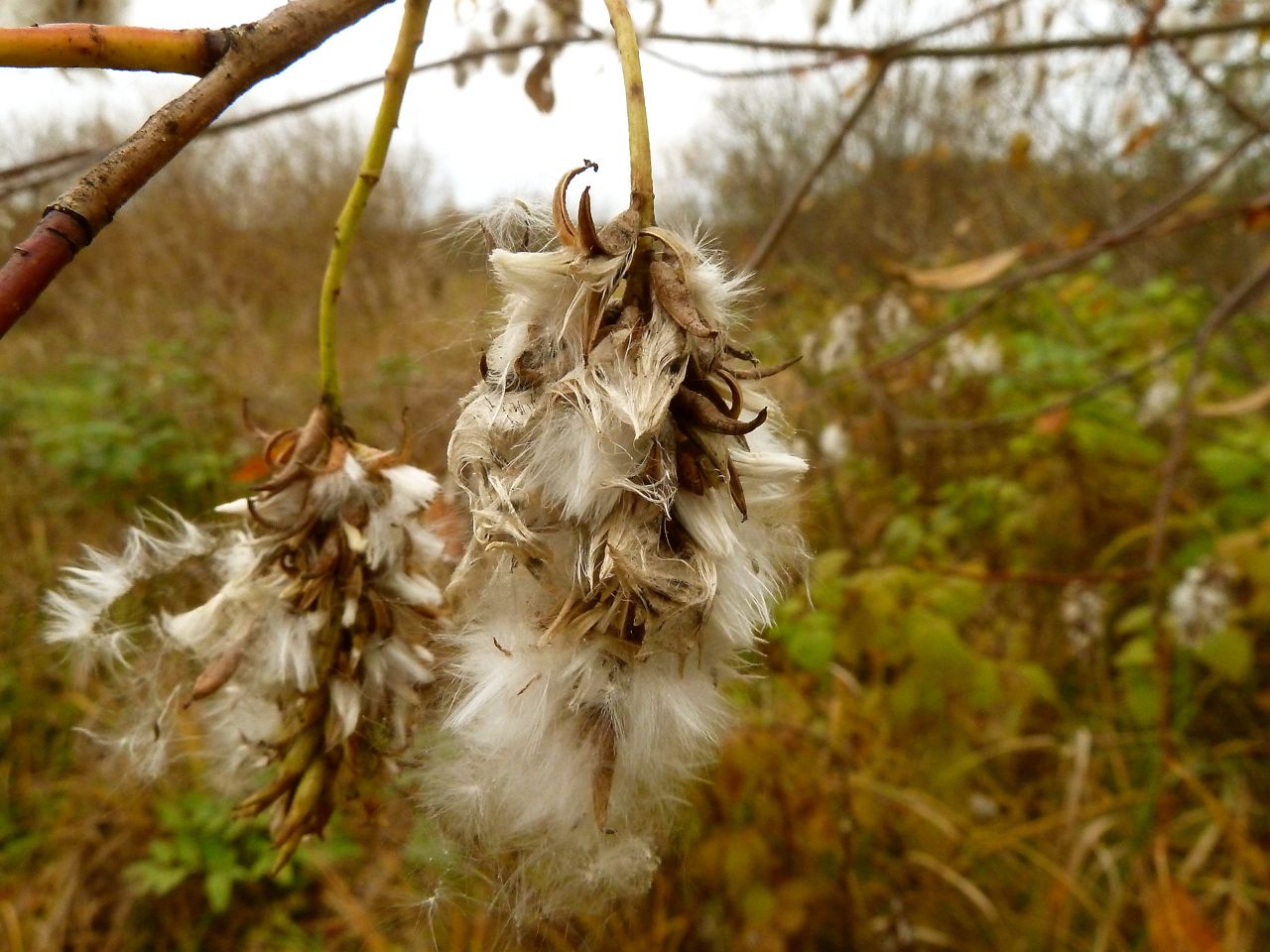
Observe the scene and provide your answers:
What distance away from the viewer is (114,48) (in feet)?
1.25

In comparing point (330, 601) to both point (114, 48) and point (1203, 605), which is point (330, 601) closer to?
point (114, 48)

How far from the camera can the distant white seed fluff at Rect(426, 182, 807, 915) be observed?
431mm

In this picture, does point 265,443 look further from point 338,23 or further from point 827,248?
point 827,248

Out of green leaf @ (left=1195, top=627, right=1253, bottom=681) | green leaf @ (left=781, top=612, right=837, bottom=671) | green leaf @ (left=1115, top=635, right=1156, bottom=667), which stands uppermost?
green leaf @ (left=781, top=612, right=837, bottom=671)

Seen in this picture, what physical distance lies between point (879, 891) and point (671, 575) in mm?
1878

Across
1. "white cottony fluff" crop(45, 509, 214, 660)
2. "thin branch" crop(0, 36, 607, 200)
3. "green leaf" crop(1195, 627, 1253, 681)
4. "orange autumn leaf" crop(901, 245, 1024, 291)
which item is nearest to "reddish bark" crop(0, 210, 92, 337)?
"white cottony fluff" crop(45, 509, 214, 660)

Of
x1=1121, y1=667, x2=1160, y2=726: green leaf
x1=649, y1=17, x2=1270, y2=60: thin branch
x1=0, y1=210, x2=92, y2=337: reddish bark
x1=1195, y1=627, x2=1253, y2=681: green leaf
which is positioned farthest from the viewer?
x1=1121, y1=667, x2=1160, y2=726: green leaf

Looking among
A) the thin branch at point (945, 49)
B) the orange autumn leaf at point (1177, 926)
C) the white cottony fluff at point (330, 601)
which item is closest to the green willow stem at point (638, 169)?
the white cottony fluff at point (330, 601)

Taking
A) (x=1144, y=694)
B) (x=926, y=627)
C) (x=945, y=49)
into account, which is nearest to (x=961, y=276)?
(x=945, y=49)

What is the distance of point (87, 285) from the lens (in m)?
6.77

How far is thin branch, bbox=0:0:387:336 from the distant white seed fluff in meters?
0.14

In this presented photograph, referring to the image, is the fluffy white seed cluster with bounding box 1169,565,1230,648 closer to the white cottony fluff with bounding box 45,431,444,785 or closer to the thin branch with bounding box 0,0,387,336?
the white cottony fluff with bounding box 45,431,444,785

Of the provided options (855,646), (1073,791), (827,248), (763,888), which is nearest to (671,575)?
(855,646)

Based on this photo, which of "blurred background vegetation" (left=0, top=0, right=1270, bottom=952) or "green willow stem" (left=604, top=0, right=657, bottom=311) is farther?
"blurred background vegetation" (left=0, top=0, right=1270, bottom=952)
